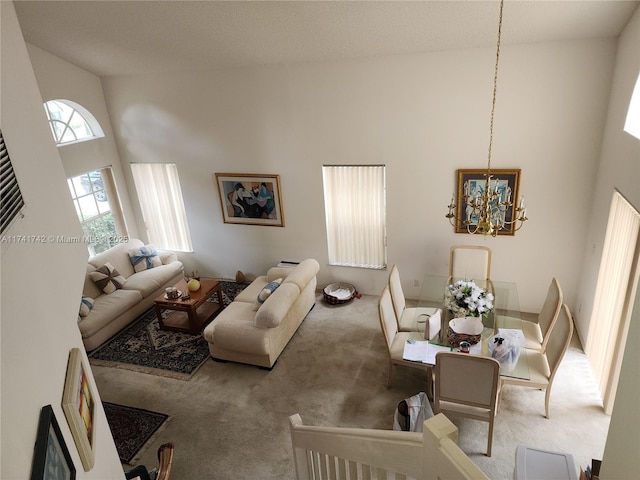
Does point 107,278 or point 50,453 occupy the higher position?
point 50,453

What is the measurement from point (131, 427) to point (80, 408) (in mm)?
2828

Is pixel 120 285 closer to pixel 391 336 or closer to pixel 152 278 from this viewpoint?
pixel 152 278

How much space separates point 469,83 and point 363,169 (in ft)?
5.84

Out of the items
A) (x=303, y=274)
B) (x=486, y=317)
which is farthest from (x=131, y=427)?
(x=486, y=317)

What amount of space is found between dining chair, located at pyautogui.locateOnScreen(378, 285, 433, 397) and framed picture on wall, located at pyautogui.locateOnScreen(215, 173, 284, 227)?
2794 millimetres

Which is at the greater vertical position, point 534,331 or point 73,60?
point 73,60

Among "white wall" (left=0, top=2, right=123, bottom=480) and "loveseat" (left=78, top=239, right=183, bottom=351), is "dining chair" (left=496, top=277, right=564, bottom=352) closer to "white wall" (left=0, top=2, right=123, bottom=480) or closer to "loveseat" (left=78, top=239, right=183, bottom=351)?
"white wall" (left=0, top=2, right=123, bottom=480)

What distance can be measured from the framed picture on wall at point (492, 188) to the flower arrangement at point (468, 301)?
1.31 meters

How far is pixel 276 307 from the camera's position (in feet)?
16.4

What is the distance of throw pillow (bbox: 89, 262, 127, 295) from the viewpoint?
6410 millimetres

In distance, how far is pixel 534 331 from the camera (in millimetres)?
4613

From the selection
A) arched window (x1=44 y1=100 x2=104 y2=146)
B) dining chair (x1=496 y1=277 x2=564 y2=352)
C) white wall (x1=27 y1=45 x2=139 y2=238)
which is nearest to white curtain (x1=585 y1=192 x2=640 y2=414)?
dining chair (x1=496 y1=277 x2=564 y2=352)

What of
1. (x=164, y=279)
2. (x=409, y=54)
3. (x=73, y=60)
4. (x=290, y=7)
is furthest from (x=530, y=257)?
(x=73, y=60)

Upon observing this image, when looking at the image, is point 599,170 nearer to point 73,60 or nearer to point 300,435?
point 300,435
